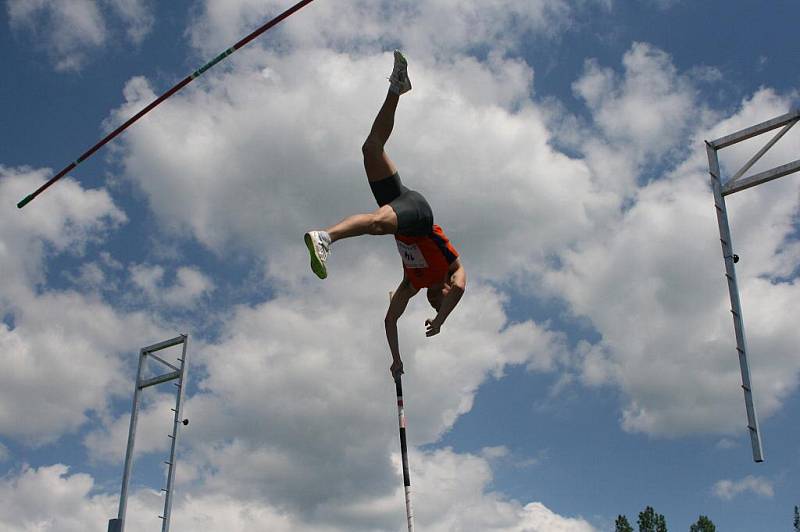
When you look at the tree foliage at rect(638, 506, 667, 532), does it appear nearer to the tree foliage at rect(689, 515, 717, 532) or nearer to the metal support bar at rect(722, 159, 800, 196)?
the tree foliage at rect(689, 515, 717, 532)

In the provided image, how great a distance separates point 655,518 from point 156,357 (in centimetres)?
4043

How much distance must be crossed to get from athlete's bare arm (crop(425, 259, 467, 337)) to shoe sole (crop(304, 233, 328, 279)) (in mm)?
2164

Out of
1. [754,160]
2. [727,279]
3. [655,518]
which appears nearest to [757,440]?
[727,279]

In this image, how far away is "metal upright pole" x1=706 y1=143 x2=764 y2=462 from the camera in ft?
33.8

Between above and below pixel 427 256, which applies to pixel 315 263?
below

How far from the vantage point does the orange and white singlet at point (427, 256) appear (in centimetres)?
862

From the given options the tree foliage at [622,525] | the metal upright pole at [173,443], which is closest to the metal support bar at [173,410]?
the metal upright pole at [173,443]

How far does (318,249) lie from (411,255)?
2.09 metres

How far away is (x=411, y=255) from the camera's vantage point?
880 cm

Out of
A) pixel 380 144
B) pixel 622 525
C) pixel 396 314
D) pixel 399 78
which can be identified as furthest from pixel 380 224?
pixel 622 525

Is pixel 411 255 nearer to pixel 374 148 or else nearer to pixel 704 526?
pixel 374 148

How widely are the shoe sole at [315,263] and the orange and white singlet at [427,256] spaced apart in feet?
5.53

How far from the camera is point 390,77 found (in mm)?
8016

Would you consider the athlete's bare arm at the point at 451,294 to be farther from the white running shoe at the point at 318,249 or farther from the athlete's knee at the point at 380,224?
the white running shoe at the point at 318,249
